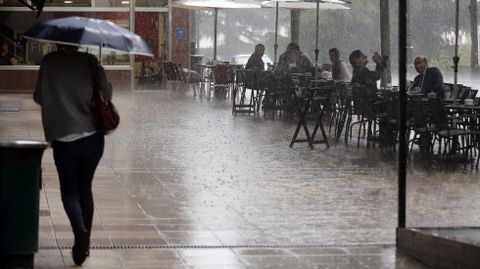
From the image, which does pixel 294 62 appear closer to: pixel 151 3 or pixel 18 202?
pixel 151 3

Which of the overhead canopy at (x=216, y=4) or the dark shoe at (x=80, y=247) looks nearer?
the dark shoe at (x=80, y=247)

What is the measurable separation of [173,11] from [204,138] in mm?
16312

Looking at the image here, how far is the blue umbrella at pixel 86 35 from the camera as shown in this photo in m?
7.59

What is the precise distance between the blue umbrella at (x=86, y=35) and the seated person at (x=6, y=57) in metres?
22.5

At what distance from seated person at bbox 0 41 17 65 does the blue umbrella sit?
2251 cm

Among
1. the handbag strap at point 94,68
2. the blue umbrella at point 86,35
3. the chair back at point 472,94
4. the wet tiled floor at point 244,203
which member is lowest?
the wet tiled floor at point 244,203

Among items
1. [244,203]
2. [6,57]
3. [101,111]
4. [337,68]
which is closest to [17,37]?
[6,57]

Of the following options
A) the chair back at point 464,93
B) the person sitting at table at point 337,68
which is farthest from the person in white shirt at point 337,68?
the chair back at point 464,93

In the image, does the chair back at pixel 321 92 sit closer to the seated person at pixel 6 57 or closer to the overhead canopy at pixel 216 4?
the overhead canopy at pixel 216 4

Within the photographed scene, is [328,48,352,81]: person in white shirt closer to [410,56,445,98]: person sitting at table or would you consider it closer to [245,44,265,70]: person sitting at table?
[245,44,265,70]: person sitting at table

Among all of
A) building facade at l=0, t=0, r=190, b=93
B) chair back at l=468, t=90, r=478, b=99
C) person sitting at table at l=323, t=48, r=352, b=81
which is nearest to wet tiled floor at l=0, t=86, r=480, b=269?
chair back at l=468, t=90, r=478, b=99

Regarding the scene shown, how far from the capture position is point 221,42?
241 ft

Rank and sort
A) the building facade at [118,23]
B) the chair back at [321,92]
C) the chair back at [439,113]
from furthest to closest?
the building facade at [118,23] → the chair back at [321,92] → the chair back at [439,113]

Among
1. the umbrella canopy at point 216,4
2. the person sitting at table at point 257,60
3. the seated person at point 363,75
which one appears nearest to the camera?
the seated person at point 363,75
